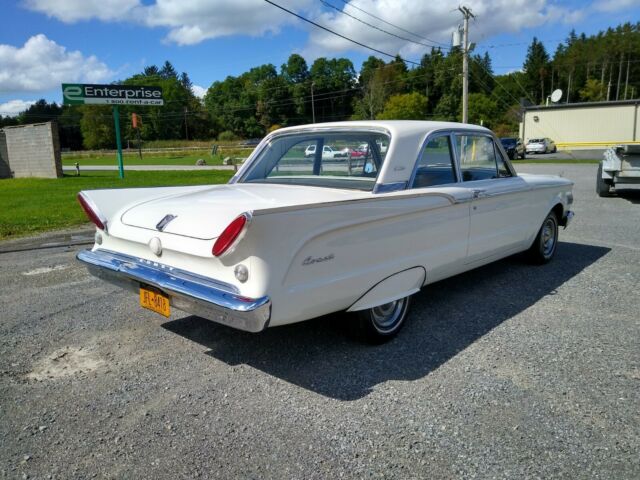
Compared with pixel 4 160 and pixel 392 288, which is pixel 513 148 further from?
pixel 392 288

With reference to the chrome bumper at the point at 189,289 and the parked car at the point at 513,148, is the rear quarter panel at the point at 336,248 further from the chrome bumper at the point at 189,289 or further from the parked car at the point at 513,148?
the parked car at the point at 513,148

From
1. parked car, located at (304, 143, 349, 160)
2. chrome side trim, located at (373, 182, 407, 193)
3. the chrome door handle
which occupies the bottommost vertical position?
the chrome door handle

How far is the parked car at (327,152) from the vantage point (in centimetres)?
415

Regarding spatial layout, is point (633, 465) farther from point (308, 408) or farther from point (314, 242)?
point (314, 242)

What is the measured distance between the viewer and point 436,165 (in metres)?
4.17

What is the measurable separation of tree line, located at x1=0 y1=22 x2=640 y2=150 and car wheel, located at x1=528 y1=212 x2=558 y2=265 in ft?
234

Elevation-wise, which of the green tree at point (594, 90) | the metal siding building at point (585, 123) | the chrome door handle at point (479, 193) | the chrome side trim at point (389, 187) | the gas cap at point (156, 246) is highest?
the green tree at point (594, 90)

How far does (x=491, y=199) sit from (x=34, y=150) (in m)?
23.5

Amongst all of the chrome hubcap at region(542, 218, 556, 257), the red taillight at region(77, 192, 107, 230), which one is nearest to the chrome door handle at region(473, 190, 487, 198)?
the chrome hubcap at region(542, 218, 556, 257)

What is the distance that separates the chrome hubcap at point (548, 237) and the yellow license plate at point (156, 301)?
458 cm

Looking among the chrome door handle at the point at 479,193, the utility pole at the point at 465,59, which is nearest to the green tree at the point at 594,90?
the utility pole at the point at 465,59

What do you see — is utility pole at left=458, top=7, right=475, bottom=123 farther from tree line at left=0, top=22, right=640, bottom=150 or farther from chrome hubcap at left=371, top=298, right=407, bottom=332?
tree line at left=0, top=22, right=640, bottom=150

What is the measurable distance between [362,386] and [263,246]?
1.14 meters

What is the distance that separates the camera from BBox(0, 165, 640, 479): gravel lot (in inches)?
93.4
